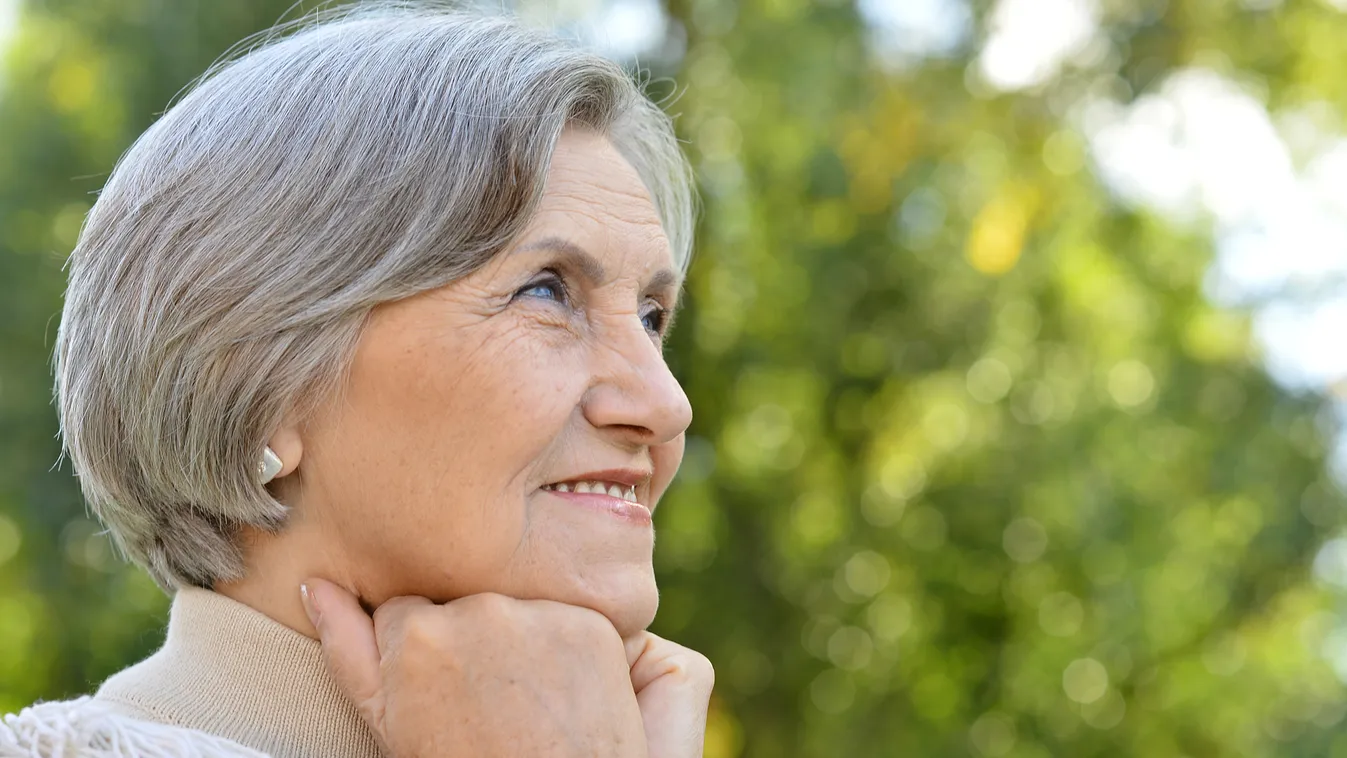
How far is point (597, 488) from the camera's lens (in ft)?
6.14

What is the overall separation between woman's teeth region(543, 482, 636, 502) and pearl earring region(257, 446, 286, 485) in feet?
1.23

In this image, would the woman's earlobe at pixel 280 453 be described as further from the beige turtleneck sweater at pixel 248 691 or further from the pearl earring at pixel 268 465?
the beige turtleneck sweater at pixel 248 691

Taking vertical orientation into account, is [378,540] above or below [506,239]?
below

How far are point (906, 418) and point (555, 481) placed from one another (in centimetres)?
679

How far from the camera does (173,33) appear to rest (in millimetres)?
7832

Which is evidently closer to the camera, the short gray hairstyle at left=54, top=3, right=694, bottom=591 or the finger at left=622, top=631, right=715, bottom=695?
the short gray hairstyle at left=54, top=3, right=694, bottom=591

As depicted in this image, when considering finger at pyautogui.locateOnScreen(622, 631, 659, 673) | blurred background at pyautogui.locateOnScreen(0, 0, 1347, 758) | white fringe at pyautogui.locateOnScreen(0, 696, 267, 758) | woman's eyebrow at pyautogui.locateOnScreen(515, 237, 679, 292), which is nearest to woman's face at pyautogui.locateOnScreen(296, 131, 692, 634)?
woman's eyebrow at pyautogui.locateOnScreen(515, 237, 679, 292)

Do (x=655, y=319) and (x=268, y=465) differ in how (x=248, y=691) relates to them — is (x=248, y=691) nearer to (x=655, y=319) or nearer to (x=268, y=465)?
(x=268, y=465)

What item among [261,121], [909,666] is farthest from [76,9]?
[261,121]

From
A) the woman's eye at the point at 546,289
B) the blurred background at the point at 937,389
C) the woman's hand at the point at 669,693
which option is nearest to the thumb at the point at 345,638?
the woman's hand at the point at 669,693

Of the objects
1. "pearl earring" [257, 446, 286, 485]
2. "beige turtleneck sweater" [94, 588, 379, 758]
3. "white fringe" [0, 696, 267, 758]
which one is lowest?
"beige turtleneck sweater" [94, 588, 379, 758]

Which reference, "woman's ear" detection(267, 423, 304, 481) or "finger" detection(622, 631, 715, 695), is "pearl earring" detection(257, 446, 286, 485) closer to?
"woman's ear" detection(267, 423, 304, 481)

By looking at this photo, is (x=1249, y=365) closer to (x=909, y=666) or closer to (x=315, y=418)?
(x=909, y=666)

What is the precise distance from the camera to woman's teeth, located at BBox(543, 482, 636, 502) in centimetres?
182
